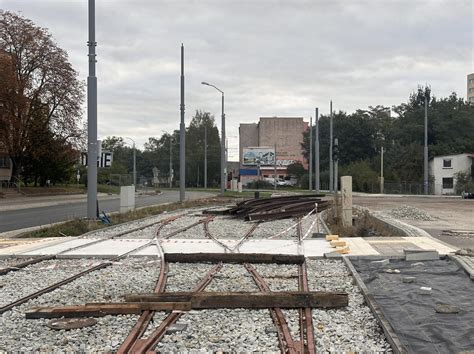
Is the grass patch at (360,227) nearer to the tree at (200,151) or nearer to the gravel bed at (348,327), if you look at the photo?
the gravel bed at (348,327)

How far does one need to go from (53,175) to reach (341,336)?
66.1m

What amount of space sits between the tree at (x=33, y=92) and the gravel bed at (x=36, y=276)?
133ft

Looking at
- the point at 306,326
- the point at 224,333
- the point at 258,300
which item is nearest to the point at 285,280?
the point at 258,300

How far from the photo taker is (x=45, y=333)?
6395mm

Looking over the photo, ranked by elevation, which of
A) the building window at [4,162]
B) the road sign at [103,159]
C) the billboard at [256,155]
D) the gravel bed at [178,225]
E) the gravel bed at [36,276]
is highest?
the billboard at [256,155]

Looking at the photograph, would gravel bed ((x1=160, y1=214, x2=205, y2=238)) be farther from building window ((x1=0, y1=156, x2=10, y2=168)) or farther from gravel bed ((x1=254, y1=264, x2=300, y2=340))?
building window ((x1=0, y1=156, x2=10, y2=168))

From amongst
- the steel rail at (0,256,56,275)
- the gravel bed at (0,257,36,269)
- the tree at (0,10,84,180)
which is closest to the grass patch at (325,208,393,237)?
the steel rail at (0,256,56,275)

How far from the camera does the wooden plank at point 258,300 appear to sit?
741cm

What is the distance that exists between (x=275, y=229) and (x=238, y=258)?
7.69 m

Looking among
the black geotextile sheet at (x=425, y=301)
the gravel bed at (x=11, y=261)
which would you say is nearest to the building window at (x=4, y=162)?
the gravel bed at (x=11, y=261)

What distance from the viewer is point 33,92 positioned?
5381 centimetres

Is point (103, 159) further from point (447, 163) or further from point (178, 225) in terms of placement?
point (447, 163)

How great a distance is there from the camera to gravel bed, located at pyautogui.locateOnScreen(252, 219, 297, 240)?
55.5 feet

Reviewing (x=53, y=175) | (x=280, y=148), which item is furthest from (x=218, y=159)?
(x=53, y=175)
